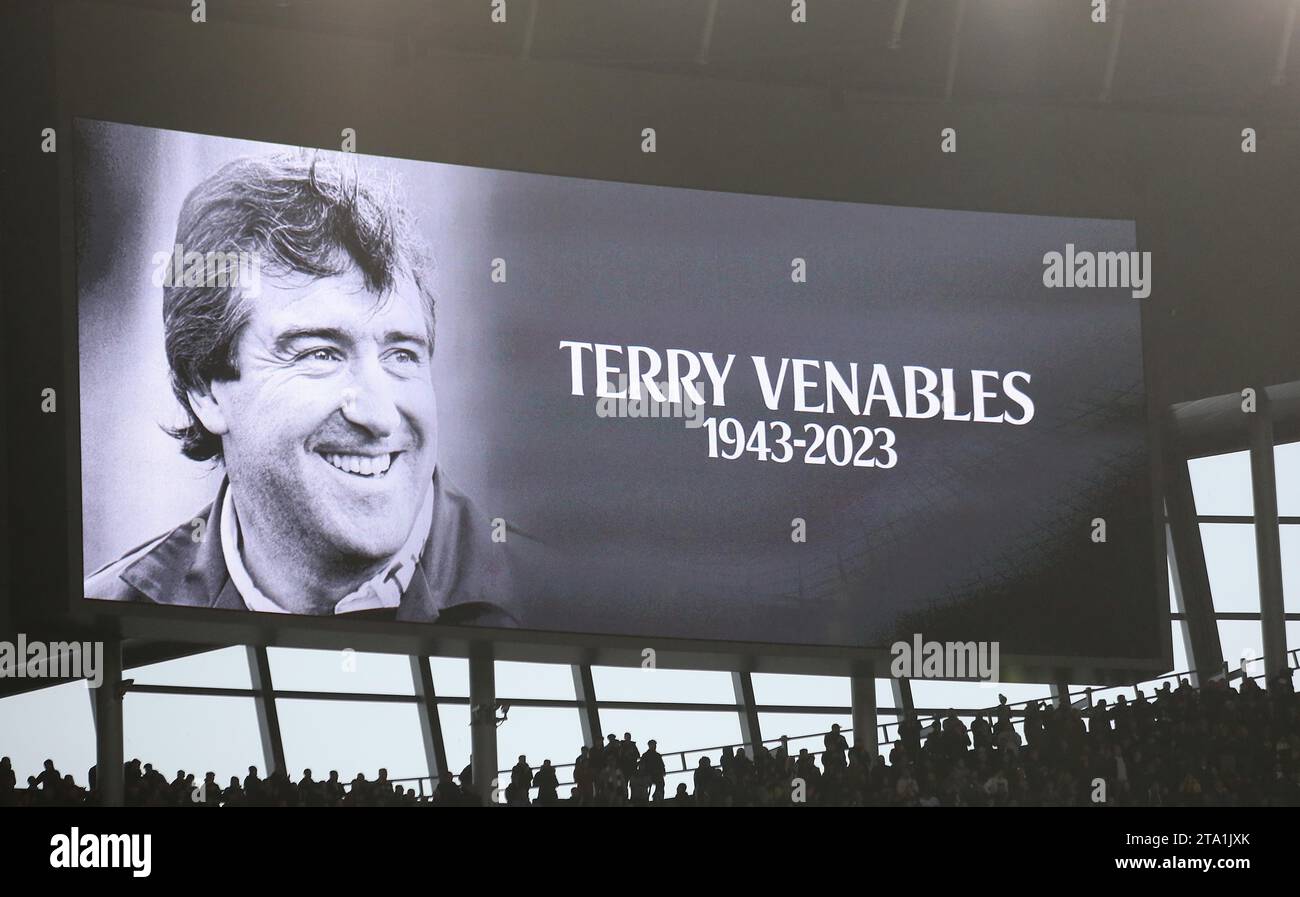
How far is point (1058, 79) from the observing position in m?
16.8

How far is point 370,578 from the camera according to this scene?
13.0 m

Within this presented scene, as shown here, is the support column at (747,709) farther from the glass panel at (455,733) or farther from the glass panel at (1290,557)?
the glass panel at (1290,557)

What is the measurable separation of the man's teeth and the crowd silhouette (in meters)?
1.92

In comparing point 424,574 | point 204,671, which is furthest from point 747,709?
point 204,671

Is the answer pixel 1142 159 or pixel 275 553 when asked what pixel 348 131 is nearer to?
pixel 275 553

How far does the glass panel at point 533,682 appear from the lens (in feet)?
52.0

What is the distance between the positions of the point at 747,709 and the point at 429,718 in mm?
2569

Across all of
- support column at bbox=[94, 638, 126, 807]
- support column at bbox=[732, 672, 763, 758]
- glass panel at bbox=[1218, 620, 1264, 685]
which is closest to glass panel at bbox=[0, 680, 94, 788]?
support column at bbox=[94, 638, 126, 807]

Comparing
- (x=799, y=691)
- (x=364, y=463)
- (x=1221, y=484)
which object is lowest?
(x=799, y=691)

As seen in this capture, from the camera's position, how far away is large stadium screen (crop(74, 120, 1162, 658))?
12.7 meters

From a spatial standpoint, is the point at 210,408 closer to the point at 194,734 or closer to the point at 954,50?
the point at 194,734

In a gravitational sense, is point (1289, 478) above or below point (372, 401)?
below
